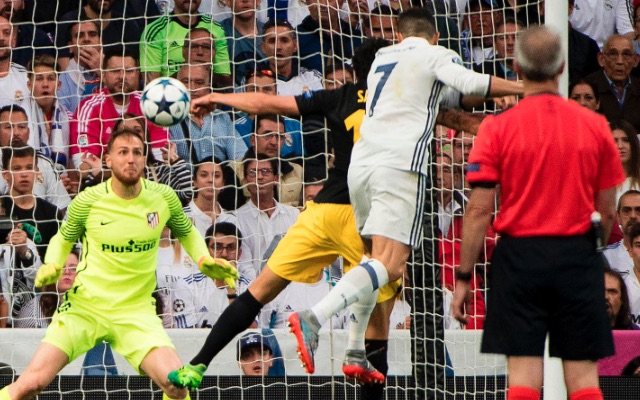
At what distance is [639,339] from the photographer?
7.57 meters

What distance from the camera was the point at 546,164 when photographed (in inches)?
180

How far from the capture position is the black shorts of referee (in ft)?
14.9

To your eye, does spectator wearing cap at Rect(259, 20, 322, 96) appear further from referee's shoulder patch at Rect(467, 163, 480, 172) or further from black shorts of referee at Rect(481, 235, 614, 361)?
black shorts of referee at Rect(481, 235, 614, 361)

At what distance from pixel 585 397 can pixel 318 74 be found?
4.63 metres

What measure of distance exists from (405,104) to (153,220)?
1.89 m

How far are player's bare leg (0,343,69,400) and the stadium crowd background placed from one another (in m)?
1.60

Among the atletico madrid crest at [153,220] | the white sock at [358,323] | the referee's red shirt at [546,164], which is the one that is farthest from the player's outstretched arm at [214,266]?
the referee's red shirt at [546,164]

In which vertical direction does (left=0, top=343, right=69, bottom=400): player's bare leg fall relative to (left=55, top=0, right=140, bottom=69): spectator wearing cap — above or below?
below

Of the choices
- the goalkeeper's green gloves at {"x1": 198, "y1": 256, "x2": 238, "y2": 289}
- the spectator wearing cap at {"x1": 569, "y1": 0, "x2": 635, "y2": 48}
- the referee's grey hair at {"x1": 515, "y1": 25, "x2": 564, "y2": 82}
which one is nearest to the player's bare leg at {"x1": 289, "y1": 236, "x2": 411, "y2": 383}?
the goalkeeper's green gloves at {"x1": 198, "y1": 256, "x2": 238, "y2": 289}

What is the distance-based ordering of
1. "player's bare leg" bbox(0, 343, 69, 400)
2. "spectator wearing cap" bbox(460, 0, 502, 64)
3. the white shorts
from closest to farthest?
the white shorts → "player's bare leg" bbox(0, 343, 69, 400) → "spectator wearing cap" bbox(460, 0, 502, 64)

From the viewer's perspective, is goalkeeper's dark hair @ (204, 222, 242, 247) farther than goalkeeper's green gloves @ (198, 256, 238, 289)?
Yes

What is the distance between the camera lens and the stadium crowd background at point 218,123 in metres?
8.21

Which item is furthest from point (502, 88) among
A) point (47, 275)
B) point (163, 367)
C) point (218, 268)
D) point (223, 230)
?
point (223, 230)

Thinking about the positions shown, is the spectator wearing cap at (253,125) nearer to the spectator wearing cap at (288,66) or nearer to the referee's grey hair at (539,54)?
the spectator wearing cap at (288,66)
